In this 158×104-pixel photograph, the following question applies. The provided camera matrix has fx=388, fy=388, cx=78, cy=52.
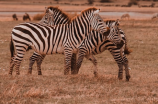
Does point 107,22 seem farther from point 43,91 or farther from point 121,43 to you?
point 43,91

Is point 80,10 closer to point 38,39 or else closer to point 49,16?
point 49,16

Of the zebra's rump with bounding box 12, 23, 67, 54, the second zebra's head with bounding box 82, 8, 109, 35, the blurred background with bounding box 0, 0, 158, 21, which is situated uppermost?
the second zebra's head with bounding box 82, 8, 109, 35

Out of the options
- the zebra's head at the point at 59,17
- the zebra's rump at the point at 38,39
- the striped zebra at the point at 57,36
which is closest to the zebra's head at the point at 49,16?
the zebra's head at the point at 59,17

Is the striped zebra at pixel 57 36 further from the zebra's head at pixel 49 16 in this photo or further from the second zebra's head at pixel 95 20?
the zebra's head at pixel 49 16

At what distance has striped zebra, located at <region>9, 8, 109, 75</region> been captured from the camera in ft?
31.2

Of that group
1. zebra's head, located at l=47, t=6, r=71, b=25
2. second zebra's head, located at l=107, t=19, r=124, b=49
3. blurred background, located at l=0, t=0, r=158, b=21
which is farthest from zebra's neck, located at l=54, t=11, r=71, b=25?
blurred background, located at l=0, t=0, r=158, b=21

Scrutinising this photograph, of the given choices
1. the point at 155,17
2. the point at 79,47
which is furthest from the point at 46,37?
the point at 155,17

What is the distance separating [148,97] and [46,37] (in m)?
3.38

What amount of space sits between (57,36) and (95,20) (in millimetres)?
1028

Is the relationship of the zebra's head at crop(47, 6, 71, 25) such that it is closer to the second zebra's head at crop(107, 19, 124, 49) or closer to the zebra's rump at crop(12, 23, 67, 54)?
the zebra's rump at crop(12, 23, 67, 54)

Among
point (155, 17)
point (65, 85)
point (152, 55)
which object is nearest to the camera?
point (65, 85)

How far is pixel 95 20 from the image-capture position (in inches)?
375

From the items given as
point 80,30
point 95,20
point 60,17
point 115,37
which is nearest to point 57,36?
point 80,30

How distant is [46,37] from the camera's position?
31.8 ft
